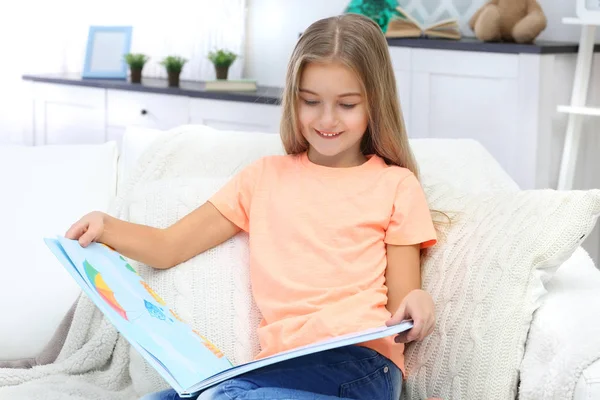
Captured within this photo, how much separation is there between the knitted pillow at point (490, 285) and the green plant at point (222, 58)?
2.46 metres

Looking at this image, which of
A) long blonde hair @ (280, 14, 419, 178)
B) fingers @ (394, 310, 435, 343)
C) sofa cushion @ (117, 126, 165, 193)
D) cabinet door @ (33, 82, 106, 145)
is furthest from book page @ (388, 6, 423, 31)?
fingers @ (394, 310, 435, 343)

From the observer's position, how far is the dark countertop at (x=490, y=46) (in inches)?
113

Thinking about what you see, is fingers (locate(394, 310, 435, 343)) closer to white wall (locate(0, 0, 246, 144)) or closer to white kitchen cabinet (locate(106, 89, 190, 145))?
white kitchen cabinet (locate(106, 89, 190, 145))

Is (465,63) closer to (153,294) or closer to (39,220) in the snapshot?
(39,220)

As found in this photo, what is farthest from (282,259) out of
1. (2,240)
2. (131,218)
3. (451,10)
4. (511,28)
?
(451,10)

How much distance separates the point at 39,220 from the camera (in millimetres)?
1731

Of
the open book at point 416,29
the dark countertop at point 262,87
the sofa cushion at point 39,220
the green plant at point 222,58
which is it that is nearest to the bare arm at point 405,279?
the sofa cushion at point 39,220

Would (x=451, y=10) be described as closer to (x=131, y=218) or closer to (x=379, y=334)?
(x=131, y=218)

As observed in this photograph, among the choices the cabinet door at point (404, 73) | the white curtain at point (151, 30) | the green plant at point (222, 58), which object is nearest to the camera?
the cabinet door at point (404, 73)

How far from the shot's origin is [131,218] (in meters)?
1.62

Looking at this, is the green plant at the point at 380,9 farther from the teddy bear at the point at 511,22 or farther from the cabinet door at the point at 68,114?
the cabinet door at the point at 68,114

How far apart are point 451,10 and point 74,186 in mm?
2092

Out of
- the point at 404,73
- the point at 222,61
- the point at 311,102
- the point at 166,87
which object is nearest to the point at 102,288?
the point at 311,102

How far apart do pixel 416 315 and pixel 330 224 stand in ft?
0.91
